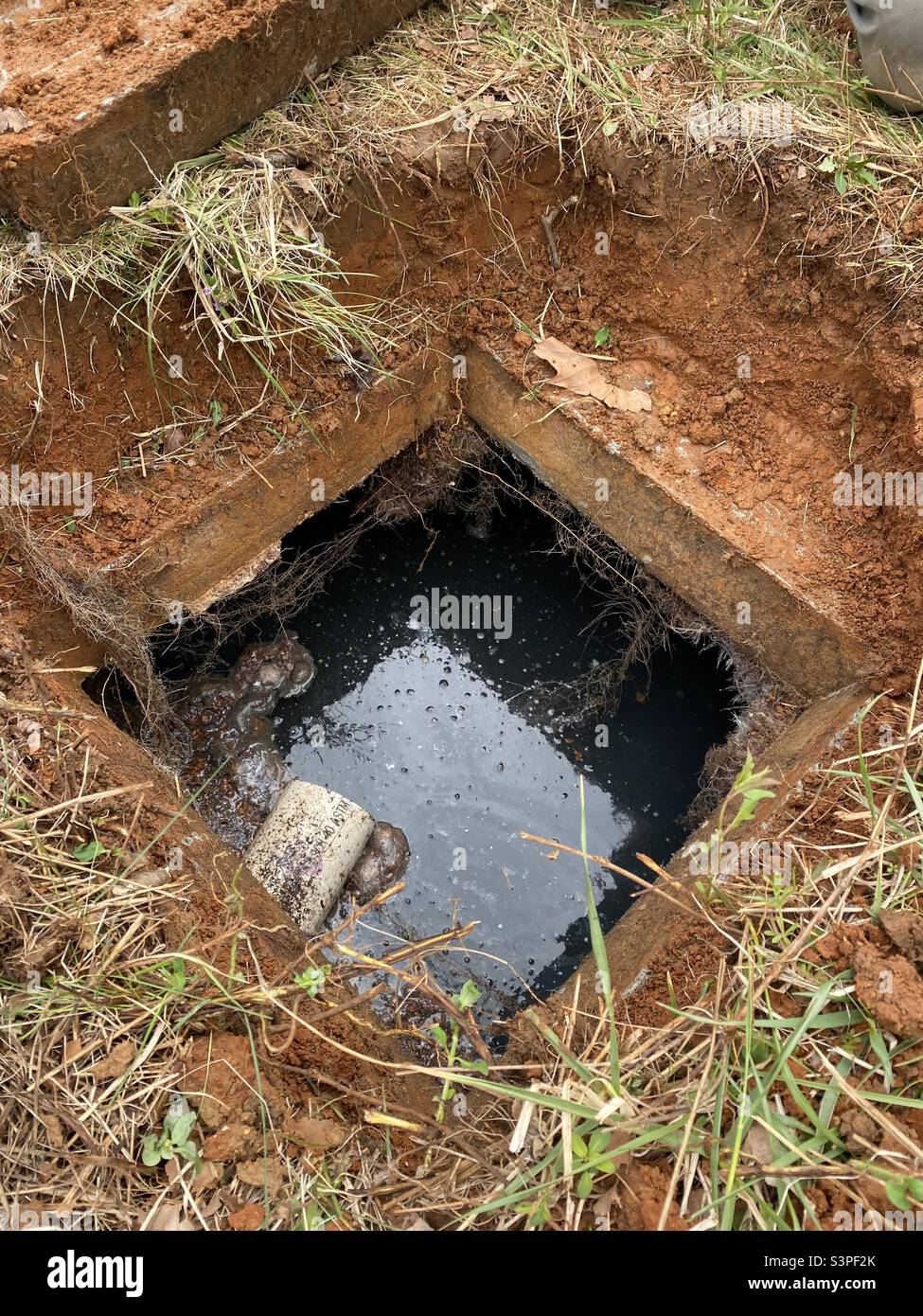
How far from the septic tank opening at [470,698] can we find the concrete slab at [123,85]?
1396 millimetres

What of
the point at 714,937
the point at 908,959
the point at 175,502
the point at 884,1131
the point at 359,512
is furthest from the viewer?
the point at 359,512

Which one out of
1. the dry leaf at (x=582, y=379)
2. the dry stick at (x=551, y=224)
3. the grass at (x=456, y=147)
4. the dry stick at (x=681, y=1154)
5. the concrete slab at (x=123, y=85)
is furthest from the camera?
the dry leaf at (x=582, y=379)

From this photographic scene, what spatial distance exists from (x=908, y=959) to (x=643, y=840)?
65.3 inches

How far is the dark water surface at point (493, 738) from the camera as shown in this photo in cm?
353

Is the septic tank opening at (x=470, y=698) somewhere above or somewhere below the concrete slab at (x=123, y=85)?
below

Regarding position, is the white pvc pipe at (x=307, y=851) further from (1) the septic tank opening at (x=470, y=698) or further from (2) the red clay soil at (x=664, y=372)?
(2) the red clay soil at (x=664, y=372)

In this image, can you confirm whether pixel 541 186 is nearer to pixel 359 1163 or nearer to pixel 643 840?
pixel 643 840

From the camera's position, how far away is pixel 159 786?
2.72 m

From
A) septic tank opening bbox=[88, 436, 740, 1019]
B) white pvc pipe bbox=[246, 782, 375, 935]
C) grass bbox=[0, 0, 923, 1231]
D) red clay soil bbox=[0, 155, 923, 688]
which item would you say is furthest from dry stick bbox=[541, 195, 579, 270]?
white pvc pipe bbox=[246, 782, 375, 935]

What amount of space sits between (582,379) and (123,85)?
68.3 inches

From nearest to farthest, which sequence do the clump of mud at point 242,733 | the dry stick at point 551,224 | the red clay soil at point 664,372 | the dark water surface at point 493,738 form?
the red clay soil at point 664,372 → the dry stick at point 551,224 → the dark water surface at point 493,738 → the clump of mud at point 242,733

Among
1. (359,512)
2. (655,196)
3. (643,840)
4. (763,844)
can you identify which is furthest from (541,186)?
(643,840)

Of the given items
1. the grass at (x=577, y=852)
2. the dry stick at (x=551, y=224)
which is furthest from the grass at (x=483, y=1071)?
the dry stick at (x=551, y=224)

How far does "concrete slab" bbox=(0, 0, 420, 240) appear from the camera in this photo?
7.95ft
